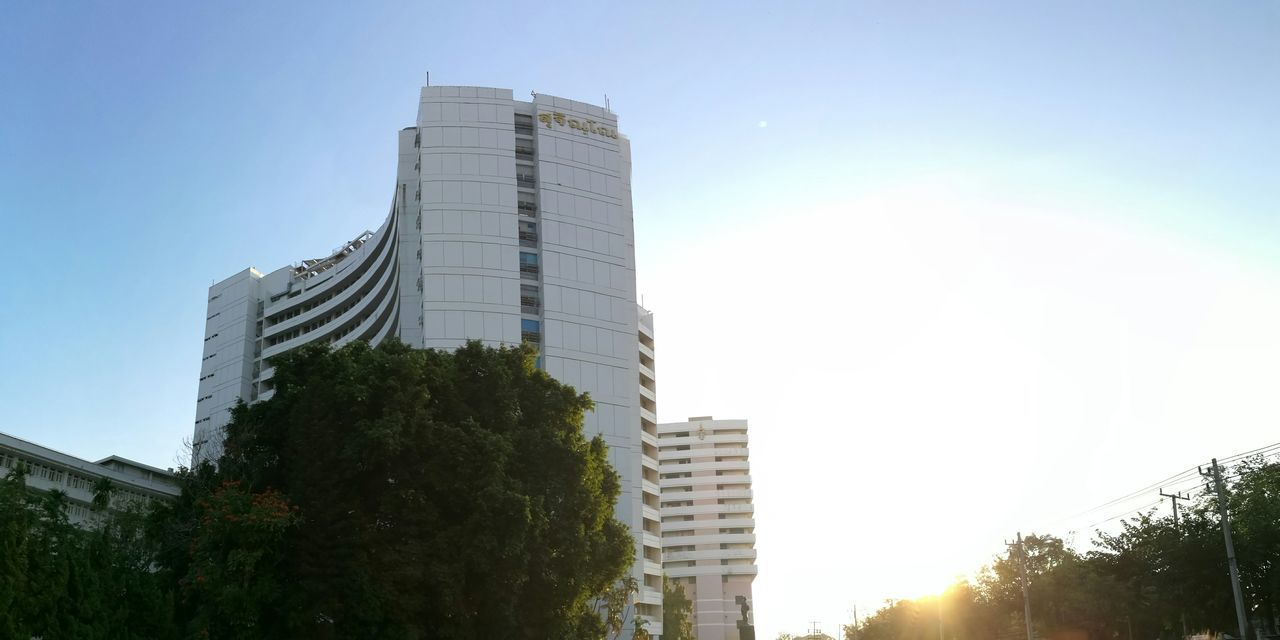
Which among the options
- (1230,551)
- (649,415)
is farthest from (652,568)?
(1230,551)

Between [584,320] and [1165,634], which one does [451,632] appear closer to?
[584,320]

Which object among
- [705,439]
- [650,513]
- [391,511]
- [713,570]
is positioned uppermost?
[705,439]

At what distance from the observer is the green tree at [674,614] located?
341 feet

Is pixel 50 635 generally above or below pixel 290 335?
below

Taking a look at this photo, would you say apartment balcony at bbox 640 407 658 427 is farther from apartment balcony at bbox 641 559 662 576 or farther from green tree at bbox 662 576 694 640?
green tree at bbox 662 576 694 640

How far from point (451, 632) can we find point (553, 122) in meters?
57.8

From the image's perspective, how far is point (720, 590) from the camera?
521 ft

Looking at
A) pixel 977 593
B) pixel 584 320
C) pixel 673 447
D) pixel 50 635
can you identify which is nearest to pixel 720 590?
pixel 673 447

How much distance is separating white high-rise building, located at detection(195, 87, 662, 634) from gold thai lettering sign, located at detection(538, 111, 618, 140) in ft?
0.36

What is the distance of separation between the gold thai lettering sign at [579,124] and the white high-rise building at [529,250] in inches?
4.3

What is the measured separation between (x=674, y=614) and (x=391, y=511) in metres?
73.4

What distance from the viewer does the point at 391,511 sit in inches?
1468

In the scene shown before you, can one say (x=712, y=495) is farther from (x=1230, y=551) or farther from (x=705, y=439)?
(x=1230, y=551)

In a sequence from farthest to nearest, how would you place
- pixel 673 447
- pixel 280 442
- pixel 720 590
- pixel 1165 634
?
pixel 673 447 → pixel 720 590 → pixel 1165 634 → pixel 280 442
